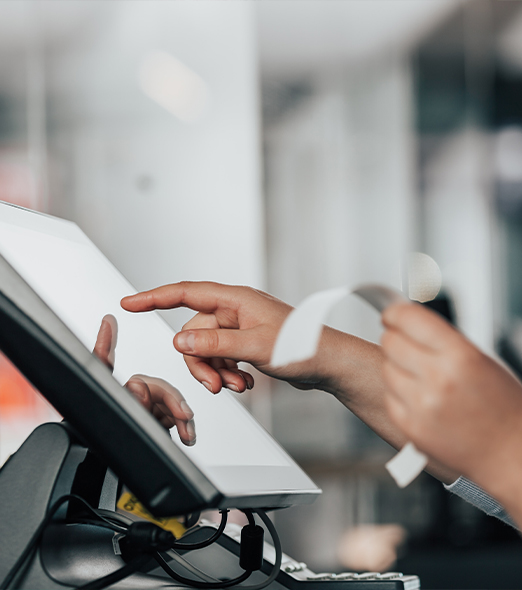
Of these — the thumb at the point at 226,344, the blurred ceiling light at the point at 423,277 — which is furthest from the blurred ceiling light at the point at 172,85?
the thumb at the point at 226,344

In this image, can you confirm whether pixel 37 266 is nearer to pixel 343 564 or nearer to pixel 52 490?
pixel 52 490

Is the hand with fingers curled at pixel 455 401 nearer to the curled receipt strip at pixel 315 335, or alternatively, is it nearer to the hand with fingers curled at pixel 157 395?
the curled receipt strip at pixel 315 335

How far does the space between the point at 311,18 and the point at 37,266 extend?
2.82 m

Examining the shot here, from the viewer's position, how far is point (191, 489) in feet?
1.21

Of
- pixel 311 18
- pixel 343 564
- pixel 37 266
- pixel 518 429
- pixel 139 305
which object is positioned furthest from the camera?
pixel 311 18

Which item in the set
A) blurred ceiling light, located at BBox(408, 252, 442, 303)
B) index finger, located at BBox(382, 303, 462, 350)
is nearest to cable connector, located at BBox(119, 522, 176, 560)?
index finger, located at BBox(382, 303, 462, 350)

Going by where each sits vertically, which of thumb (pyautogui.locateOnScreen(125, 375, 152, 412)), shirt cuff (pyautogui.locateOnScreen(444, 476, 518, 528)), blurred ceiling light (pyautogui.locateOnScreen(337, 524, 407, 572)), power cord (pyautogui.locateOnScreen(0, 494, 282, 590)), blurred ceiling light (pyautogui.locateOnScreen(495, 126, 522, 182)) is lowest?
blurred ceiling light (pyautogui.locateOnScreen(337, 524, 407, 572))

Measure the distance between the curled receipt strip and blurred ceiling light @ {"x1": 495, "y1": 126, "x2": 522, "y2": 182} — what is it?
9.38ft

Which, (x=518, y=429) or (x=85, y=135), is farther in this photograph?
(x=85, y=135)

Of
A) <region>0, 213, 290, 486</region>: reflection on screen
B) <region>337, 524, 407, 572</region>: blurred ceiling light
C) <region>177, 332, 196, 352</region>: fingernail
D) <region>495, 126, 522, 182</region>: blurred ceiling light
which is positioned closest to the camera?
<region>0, 213, 290, 486</region>: reflection on screen

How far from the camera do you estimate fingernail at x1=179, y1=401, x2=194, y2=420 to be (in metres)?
0.53

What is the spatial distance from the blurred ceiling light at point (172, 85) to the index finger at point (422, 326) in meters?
2.41

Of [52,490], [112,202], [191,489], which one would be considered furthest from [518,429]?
[112,202]

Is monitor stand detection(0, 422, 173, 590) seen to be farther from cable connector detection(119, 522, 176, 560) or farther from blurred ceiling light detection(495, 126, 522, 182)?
blurred ceiling light detection(495, 126, 522, 182)
